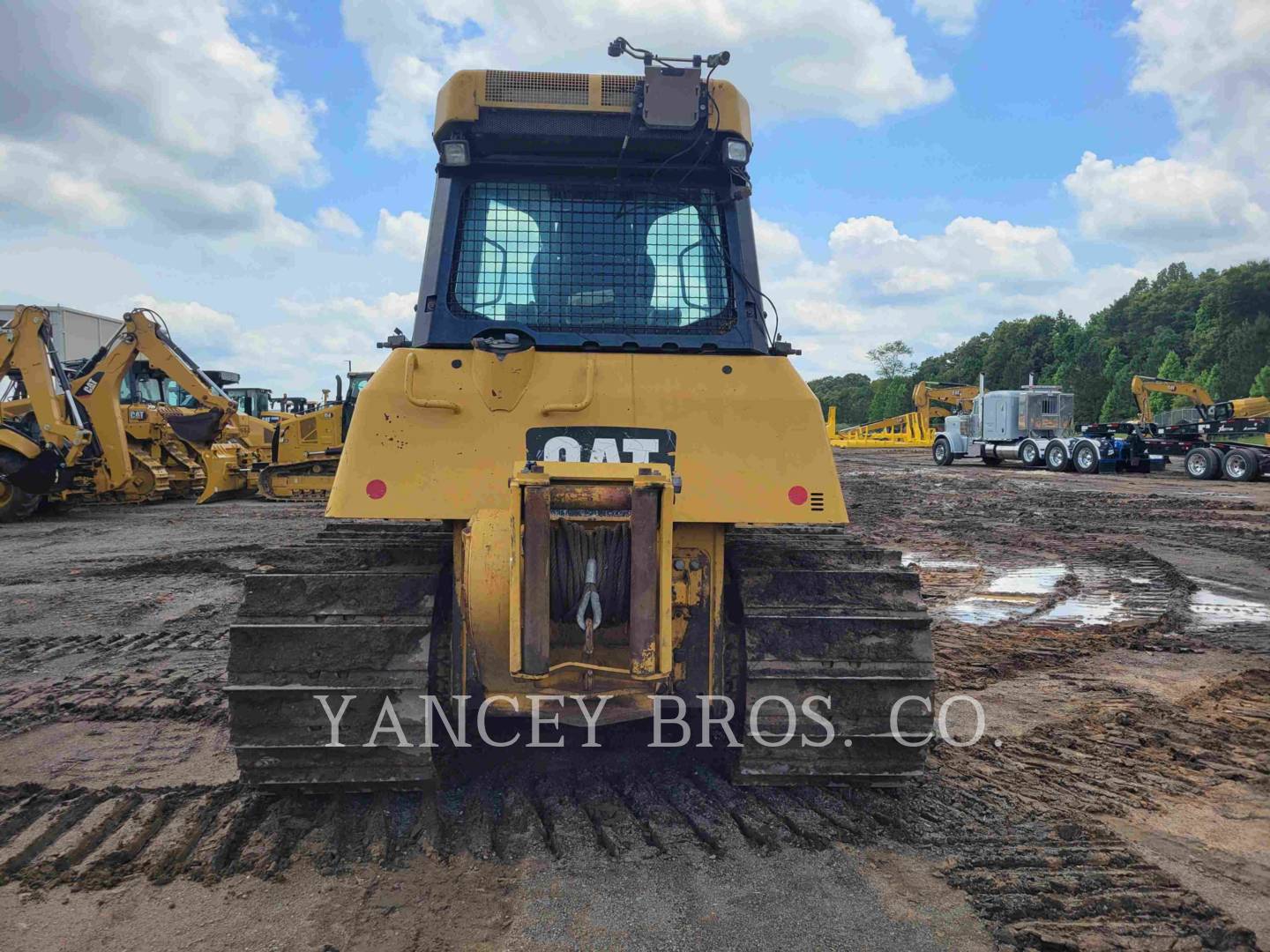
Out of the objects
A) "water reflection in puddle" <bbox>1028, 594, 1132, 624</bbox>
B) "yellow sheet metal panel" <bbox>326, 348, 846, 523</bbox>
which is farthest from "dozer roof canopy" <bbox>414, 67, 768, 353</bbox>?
"water reflection in puddle" <bbox>1028, 594, 1132, 624</bbox>

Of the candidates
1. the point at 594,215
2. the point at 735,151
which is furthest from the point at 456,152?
the point at 735,151

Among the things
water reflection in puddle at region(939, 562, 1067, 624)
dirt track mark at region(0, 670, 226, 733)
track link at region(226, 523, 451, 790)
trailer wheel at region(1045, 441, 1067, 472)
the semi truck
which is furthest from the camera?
trailer wheel at region(1045, 441, 1067, 472)

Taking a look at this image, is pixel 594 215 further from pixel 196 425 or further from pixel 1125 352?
pixel 1125 352

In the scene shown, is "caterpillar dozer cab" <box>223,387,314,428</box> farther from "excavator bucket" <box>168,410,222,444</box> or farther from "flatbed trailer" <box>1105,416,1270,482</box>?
"flatbed trailer" <box>1105,416,1270,482</box>

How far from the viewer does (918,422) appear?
1698 inches

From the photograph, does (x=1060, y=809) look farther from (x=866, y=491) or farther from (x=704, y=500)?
(x=866, y=491)

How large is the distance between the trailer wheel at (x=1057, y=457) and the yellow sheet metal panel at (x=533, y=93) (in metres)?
25.3

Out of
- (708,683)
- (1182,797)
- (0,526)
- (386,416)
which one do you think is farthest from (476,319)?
(0,526)

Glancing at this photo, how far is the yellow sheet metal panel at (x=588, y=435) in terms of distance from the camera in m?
3.18

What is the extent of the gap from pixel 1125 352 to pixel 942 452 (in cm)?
4408

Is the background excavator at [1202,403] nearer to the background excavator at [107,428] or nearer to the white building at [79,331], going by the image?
the background excavator at [107,428]

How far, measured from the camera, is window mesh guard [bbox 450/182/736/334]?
3.92 meters

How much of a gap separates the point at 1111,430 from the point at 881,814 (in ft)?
85.4

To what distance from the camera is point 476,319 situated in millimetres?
3842
